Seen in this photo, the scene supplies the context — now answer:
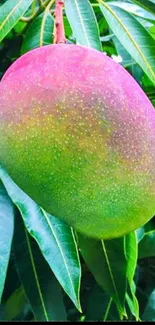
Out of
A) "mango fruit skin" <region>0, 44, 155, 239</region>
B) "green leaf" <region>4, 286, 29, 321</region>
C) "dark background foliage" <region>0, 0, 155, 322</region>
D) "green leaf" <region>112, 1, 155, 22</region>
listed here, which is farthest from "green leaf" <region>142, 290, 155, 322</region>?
"mango fruit skin" <region>0, 44, 155, 239</region>

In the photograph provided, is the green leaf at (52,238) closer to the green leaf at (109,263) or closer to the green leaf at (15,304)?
the green leaf at (109,263)

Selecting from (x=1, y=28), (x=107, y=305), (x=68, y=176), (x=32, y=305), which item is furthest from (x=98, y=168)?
(x=107, y=305)

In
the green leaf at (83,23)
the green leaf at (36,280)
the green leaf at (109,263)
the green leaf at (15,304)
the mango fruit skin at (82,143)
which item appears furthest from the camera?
the green leaf at (15,304)

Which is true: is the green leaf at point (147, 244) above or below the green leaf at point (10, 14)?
below

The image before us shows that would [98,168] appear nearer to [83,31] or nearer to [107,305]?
[83,31]

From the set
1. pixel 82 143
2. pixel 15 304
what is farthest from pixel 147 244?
pixel 82 143

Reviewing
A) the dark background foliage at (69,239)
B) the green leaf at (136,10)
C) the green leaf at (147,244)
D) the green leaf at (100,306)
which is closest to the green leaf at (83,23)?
the dark background foliage at (69,239)

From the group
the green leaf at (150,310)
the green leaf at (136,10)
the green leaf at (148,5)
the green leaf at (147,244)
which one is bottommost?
the green leaf at (150,310)

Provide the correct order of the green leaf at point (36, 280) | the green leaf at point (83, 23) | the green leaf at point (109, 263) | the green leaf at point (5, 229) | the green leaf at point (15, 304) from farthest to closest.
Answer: the green leaf at point (15, 304), the green leaf at point (36, 280), the green leaf at point (109, 263), the green leaf at point (83, 23), the green leaf at point (5, 229)
